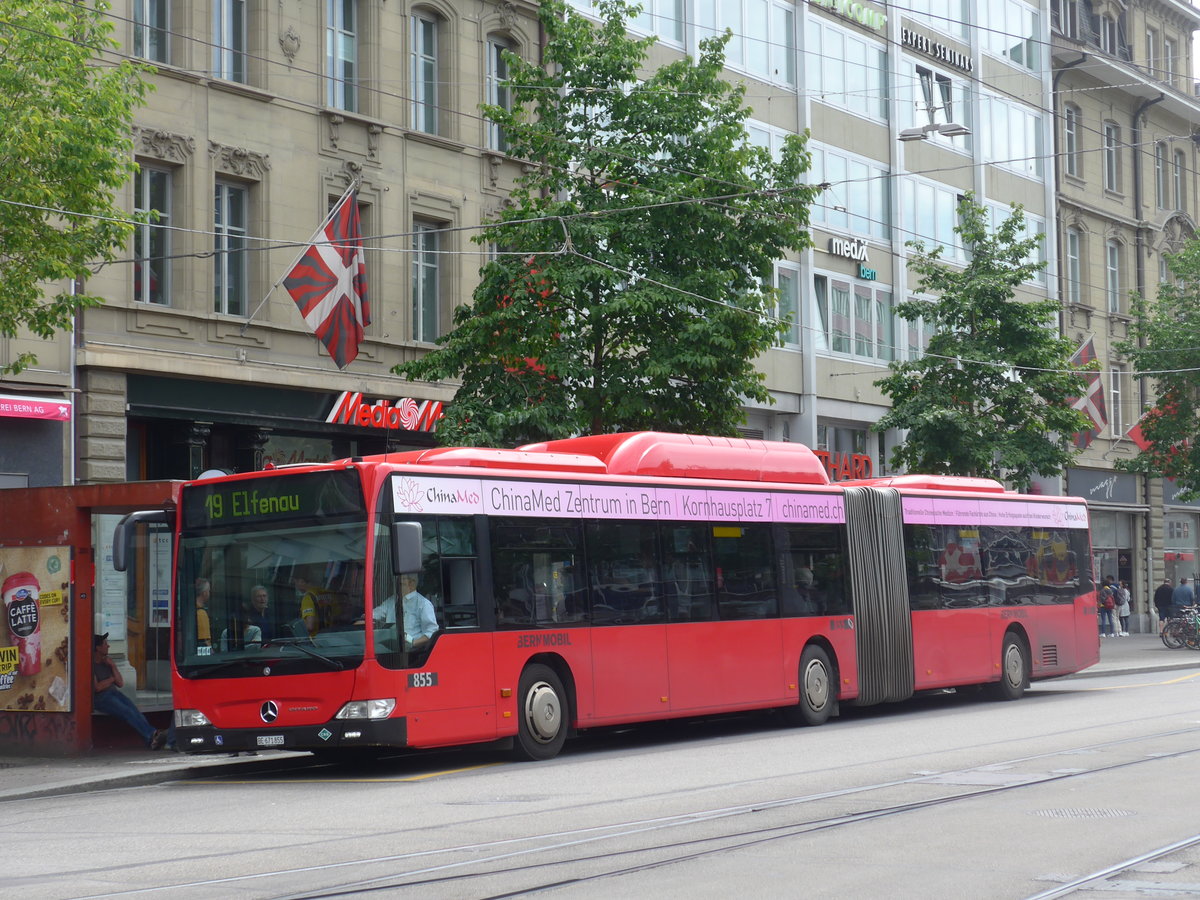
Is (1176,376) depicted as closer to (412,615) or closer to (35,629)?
(412,615)

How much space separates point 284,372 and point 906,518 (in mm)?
9435

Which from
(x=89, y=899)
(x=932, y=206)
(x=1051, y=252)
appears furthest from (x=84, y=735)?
A: (x=1051, y=252)

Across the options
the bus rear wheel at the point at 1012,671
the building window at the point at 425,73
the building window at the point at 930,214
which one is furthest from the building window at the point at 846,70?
the bus rear wheel at the point at 1012,671

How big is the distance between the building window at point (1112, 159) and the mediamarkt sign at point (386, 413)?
3137 cm

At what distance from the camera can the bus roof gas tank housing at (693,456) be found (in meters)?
18.4

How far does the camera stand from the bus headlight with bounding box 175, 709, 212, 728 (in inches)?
606

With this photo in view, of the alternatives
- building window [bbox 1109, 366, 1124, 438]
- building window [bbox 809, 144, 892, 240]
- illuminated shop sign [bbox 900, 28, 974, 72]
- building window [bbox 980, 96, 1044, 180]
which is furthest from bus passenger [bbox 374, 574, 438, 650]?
building window [bbox 1109, 366, 1124, 438]

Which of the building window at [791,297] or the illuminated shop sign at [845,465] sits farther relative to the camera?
the illuminated shop sign at [845,465]

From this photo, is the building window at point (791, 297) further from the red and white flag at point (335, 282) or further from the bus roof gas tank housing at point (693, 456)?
the bus roof gas tank housing at point (693, 456)

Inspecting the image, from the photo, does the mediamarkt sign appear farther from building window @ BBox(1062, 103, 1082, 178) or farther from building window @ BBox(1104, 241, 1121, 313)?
building window @ BBox(1104, 241, 1121, 313)

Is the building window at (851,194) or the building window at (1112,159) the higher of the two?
the building window at (1112,159)

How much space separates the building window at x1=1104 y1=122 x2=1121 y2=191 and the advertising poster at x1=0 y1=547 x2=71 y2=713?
4158 centimetres

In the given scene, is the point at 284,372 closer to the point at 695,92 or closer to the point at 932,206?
the point at 695,92

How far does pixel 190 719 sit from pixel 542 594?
11.5 ft
